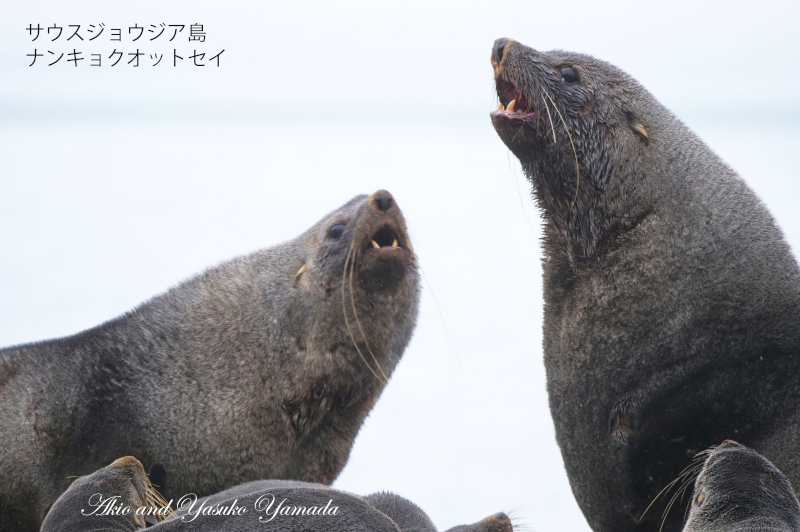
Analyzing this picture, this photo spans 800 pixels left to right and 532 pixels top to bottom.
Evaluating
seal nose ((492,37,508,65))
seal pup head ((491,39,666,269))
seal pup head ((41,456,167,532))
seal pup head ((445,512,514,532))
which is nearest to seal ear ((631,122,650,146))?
seal pup head ((491,39,666,269))

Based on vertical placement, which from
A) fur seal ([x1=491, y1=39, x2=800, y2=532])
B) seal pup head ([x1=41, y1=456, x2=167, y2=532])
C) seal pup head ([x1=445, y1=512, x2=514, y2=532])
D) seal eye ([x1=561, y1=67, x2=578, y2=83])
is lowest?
seal pup head ([x1=445, y1=512, x2=514, y2=532])

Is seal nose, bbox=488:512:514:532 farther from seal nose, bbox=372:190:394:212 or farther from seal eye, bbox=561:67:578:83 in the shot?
seal eye, bbox=561:67:578:83

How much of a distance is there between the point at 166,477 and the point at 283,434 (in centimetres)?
80

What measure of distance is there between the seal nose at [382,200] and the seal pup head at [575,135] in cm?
91

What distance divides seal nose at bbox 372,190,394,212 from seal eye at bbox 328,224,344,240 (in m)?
0.32

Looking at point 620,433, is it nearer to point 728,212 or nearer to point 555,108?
point 728,212

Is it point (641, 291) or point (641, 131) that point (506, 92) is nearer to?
point (641, 131)

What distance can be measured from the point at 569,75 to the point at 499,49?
0.52m

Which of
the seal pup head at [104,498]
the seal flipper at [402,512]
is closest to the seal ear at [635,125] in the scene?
the seal flipper at [402,512]

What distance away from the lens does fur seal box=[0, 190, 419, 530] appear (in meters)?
6.11

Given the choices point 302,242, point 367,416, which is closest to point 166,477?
point 367,416

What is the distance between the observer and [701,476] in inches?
181

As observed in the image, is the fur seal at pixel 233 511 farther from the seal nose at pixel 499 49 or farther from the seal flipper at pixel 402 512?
the seal nose at pixel 499 49

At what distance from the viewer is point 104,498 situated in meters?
4.82
